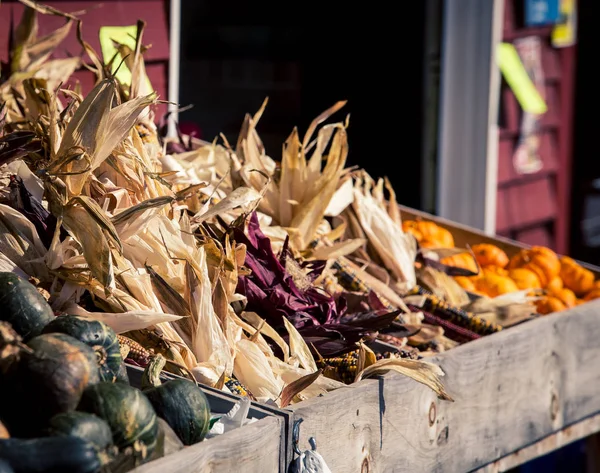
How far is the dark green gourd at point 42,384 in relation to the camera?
45.0 inches

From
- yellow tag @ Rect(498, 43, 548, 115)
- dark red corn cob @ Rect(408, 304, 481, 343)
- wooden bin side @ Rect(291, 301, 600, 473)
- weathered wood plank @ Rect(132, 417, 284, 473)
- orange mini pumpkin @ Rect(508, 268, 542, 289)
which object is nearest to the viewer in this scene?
weathered wood plank @ Rect(132, 417, 284, 473)

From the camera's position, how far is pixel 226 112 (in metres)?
7.06

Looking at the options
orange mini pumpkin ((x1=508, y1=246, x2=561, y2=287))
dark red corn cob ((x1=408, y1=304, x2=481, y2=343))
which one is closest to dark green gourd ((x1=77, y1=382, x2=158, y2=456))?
dark red corn cob ((x1=408, y1=304, x2=481, y2=343))

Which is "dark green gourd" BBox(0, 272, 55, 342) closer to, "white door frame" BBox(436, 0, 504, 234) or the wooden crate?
the wooden crate

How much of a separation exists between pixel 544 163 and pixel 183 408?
15.1 ft

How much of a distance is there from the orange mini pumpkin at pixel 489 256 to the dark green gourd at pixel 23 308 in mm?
1935

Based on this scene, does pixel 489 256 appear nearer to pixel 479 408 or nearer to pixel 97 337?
pixel 479 408

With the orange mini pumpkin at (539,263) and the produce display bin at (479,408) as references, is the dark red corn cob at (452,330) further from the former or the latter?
the orange mini pumpkin at (539,263)

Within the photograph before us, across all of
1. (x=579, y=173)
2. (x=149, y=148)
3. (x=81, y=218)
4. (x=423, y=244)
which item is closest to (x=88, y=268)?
(x=81, y=218)

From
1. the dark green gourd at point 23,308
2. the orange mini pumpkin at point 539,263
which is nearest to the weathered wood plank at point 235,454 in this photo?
the dark green gourd at point 23,308

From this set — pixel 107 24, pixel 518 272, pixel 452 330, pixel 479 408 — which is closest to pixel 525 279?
pixel 518 272

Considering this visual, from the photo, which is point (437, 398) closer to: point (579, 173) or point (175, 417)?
point (175, 417)

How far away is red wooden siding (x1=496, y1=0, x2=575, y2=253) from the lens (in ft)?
16.5

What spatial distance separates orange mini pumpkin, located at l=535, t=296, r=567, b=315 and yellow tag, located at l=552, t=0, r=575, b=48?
3.04 meters
